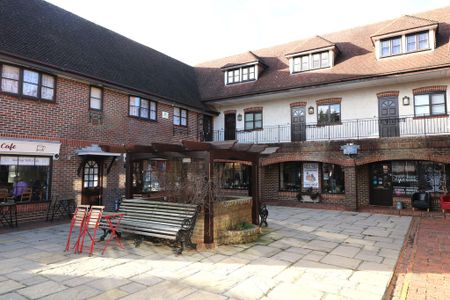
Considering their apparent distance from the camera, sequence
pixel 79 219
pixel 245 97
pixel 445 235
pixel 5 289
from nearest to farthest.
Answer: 1. pixel 5 289
2. pixel 79 219
3. pixel 445 235
4. pixel 245 97

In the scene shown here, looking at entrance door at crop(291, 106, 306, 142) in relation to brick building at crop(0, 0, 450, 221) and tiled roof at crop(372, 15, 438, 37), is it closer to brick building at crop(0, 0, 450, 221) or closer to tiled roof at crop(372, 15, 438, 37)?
brick building at crop(0, 0, 450, 221)

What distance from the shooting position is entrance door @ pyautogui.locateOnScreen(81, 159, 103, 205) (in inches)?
427

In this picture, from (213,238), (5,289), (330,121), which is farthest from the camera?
(330,121)

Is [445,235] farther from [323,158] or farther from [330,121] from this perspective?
[330,121]

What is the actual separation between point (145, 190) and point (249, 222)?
242 inches

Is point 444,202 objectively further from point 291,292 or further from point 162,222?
point 162,222

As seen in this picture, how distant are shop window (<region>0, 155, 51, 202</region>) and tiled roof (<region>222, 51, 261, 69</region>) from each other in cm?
1139

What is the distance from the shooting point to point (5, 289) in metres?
4.26

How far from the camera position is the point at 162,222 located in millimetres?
6484

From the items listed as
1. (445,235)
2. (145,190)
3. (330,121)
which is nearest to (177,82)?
(145,190)

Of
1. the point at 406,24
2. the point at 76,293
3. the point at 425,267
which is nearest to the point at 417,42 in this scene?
the point at 406,24

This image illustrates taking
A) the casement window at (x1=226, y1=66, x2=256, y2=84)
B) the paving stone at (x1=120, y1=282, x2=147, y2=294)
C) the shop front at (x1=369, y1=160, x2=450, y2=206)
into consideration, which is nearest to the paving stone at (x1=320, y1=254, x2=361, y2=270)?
the paving stone at (x1=120, y1=282, x2=147, y2=294)

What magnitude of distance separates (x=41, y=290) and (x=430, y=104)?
1418 cm

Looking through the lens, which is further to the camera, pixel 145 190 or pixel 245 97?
pixel 245 97
